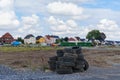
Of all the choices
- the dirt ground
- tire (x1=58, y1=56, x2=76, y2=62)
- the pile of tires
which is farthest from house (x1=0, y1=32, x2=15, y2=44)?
tire (x1=58, y1=56, x2=76, y2=62)

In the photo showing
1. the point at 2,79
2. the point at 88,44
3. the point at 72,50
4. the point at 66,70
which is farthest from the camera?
the point at 88,44

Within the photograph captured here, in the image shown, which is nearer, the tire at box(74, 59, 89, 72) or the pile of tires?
the pile of tires

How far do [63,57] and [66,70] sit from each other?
3.31ft

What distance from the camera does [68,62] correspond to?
25.3m

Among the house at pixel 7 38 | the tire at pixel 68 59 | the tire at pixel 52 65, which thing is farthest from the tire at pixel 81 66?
the house at pixel 7 38

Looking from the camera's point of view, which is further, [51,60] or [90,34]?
[90,34]

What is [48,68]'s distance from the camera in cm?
2842

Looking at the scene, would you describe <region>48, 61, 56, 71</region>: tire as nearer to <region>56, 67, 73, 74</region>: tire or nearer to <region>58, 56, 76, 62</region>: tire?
<region>58, 56, 76, 62</region>: tire

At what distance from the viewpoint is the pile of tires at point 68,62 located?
2523cm

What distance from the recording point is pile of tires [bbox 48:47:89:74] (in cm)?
2523

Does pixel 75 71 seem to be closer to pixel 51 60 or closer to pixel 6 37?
pixel 51 60

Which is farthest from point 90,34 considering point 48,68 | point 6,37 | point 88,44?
point 48,68

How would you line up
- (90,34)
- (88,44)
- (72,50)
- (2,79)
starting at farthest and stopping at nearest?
(90,34), (88,44), (72,50), (2,79)

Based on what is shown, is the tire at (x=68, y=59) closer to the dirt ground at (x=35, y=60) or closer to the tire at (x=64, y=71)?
the tire at (x=64, y=71)
